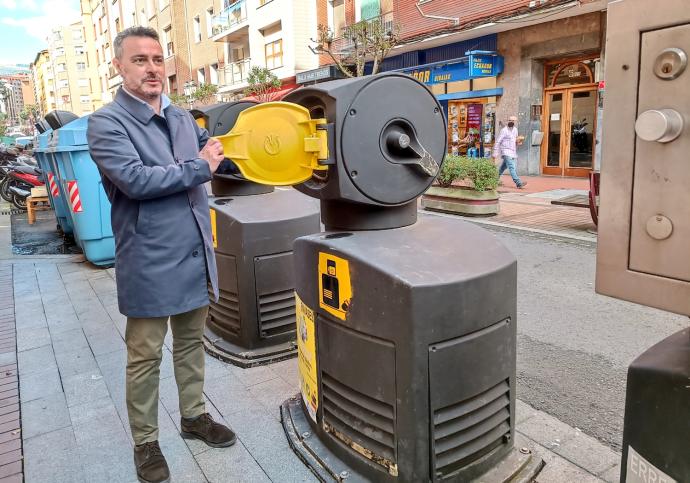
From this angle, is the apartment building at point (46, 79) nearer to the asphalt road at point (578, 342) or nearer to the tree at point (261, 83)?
the tree at point (261, 83)

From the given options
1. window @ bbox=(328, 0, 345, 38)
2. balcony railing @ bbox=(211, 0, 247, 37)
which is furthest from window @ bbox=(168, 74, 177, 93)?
window @ bbox=(328, 0, 345, 38)

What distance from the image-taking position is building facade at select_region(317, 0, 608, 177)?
13562mm

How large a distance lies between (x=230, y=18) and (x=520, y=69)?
18.7 m

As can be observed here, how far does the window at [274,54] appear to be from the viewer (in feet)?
82.6

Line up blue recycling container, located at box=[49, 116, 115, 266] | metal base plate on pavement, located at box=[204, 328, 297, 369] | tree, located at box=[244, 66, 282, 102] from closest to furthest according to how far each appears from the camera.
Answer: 1. metal base plate on pavement, located at box=[204, 328, 297, 369]
2. blue recycling container, located at box=[49, 116, 115, 266]
3. tree, located at box=[244, 66, 282, 102]

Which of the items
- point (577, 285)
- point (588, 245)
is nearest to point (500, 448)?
point (577, 285)

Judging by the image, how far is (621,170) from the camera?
114 cm

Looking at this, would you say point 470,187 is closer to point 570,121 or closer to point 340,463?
point 570,121

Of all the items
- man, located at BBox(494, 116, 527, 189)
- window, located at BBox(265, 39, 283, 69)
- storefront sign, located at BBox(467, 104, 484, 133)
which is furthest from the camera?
window, located at BBox(265, 39, 283, 69)

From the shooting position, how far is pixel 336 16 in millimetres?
22297

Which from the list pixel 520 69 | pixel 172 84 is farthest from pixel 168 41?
pixel 520 69

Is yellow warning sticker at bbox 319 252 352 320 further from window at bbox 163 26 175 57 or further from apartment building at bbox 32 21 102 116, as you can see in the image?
apartment building at bbox 32 21 102 116

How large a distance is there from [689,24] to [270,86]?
77.0 feet

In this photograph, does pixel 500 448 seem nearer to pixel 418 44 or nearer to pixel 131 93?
pixel 131 93
